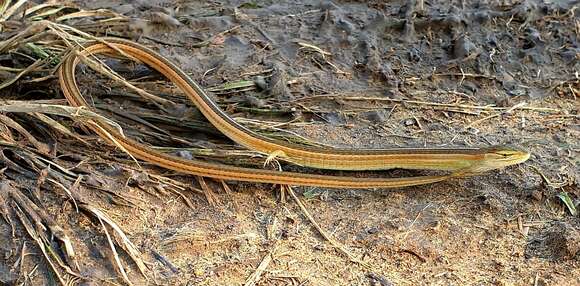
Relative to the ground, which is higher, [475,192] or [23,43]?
[23,43]

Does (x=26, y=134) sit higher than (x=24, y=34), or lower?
lower

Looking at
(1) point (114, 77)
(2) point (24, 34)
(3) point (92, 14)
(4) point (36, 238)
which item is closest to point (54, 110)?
(4) point (36, 238)

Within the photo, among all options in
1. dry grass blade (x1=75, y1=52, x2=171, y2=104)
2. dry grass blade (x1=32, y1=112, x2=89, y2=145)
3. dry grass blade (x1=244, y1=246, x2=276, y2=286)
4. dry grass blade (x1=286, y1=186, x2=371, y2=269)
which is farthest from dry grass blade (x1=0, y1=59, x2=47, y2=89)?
dry grass blade (x1=244, y1=246, x2=276, y2=286)

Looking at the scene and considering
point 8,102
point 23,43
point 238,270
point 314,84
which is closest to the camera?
point 238,270

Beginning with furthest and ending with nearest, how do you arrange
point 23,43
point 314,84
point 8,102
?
point 314,84 → point 23,43 → point 8,102

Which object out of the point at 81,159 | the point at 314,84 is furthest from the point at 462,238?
the point at 81,159

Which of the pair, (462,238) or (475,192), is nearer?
(462,238)

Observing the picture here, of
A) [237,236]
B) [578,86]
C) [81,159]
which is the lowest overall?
[578,86]

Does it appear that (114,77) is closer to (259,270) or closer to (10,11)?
(10,11)

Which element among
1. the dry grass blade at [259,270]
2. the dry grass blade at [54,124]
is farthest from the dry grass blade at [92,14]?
the dry grass blade at [259,270]

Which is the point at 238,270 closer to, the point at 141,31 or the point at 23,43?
the point at 23,43
